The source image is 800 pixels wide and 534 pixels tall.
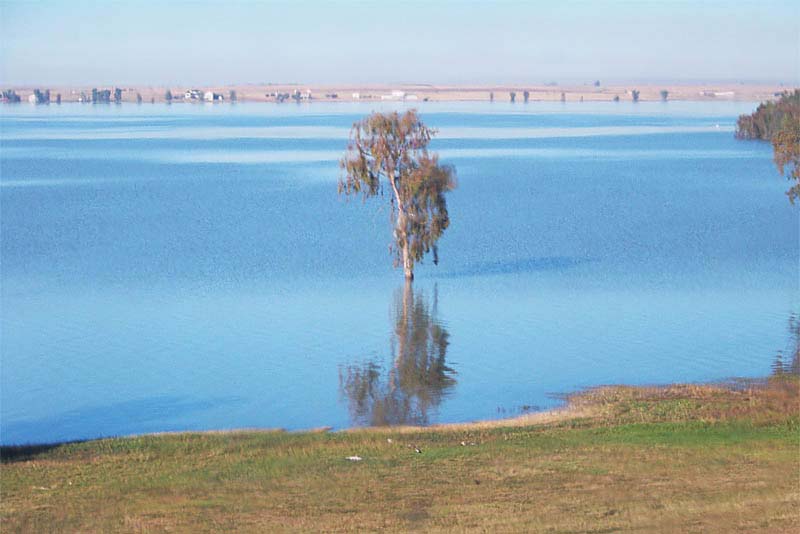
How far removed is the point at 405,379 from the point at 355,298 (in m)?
10.7

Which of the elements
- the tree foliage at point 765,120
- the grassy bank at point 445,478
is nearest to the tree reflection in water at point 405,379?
the grassy bank at point 445,478

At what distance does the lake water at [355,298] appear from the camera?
87.6 ft

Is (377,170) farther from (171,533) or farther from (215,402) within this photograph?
(171,533)

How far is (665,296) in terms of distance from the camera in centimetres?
3822

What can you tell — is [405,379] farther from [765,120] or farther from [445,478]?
[765,120]

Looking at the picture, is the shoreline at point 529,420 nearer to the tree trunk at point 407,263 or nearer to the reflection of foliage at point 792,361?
the reflection of foliage at point 792,361

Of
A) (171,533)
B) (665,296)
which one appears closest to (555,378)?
(665,296)

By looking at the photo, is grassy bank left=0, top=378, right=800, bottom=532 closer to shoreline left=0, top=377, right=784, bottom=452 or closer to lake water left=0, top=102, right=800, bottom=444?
shoreline left=0, top=377, right=784, bottom=452

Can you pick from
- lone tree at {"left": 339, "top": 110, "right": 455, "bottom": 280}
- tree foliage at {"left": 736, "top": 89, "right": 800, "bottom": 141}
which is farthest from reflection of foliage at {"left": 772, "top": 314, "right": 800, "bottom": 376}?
tree foliage at {"left": 736, "top": 89, "right": 800, "bottom": 141}

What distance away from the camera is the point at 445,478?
1698 centimetres

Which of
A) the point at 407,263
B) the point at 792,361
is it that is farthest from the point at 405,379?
the point at 407,263

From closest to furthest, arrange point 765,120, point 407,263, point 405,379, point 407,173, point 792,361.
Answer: point 405,379 → point 792,361 → point 407,173 → point 407,263 → point 765,120

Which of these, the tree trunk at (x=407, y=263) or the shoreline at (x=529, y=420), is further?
the tree trunk at (x=407, y=263)

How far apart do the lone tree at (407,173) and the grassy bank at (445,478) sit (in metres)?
19.6
